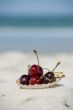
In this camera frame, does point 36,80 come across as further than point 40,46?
No

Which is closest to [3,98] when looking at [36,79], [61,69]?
[36,79]

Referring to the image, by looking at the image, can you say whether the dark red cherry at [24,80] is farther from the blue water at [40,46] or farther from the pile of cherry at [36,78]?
the blue water at [40,46]

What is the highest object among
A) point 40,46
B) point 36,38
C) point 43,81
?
point 36,38

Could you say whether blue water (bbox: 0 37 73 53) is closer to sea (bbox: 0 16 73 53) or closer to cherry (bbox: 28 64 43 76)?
sea (bbox: 0 16 73 53)

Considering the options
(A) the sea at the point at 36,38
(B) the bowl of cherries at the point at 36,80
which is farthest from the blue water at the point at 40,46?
(B) the bowl of cherries at the point at 36,80

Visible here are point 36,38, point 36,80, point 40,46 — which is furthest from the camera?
point 36,38

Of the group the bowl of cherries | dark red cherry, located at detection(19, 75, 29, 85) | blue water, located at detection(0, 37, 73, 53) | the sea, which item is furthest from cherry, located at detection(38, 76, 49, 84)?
blue water, located at detection(0, 37, 73, 53)

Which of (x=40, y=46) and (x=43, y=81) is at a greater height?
(x=40, y=46)

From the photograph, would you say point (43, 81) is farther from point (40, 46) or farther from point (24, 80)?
point (40, 46)

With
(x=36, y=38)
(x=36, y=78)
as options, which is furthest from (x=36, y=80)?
(x=36, y=38)

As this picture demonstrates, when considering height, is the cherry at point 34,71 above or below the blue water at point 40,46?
below

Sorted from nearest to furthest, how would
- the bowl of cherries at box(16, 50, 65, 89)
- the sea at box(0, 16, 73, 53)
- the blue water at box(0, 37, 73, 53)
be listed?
1. the bowl of cherries at box(16, 50, 65, 89)
2. the blue water at box(0, 37, 73, 53)
3. the sea at box(0, 16, 73, 53)
